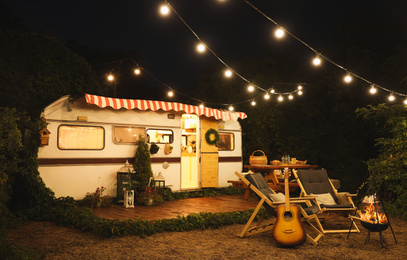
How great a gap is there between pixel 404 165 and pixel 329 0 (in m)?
8.06

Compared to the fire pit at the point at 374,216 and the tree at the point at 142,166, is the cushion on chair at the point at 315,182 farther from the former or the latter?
the tree at the point at 142,166

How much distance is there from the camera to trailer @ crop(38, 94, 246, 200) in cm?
828

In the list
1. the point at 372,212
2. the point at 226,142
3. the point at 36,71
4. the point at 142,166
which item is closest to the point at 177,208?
the point at 142,166

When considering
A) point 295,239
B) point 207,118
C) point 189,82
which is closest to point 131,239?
point 295,239

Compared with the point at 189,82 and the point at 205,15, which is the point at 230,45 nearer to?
the point at 189,82

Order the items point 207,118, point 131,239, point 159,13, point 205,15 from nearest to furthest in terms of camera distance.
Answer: point 131,239, point 159,13, point 205,15, point 207,118

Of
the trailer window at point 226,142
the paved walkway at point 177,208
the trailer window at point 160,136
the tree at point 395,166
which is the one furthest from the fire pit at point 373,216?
the trailer window at point 226,142

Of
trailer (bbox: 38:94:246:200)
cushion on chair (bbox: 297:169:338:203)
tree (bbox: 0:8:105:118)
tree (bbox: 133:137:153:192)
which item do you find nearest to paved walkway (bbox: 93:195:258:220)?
tree (bbox: 133:137:153:192)

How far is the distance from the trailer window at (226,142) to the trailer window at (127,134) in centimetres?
273

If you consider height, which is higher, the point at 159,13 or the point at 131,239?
the point at 159,13

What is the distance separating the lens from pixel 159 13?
20.3 feet

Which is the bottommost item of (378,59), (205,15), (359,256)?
(359,256)

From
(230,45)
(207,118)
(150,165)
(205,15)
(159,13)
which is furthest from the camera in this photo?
(230,45)

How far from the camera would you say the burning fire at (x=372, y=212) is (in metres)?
5.37
